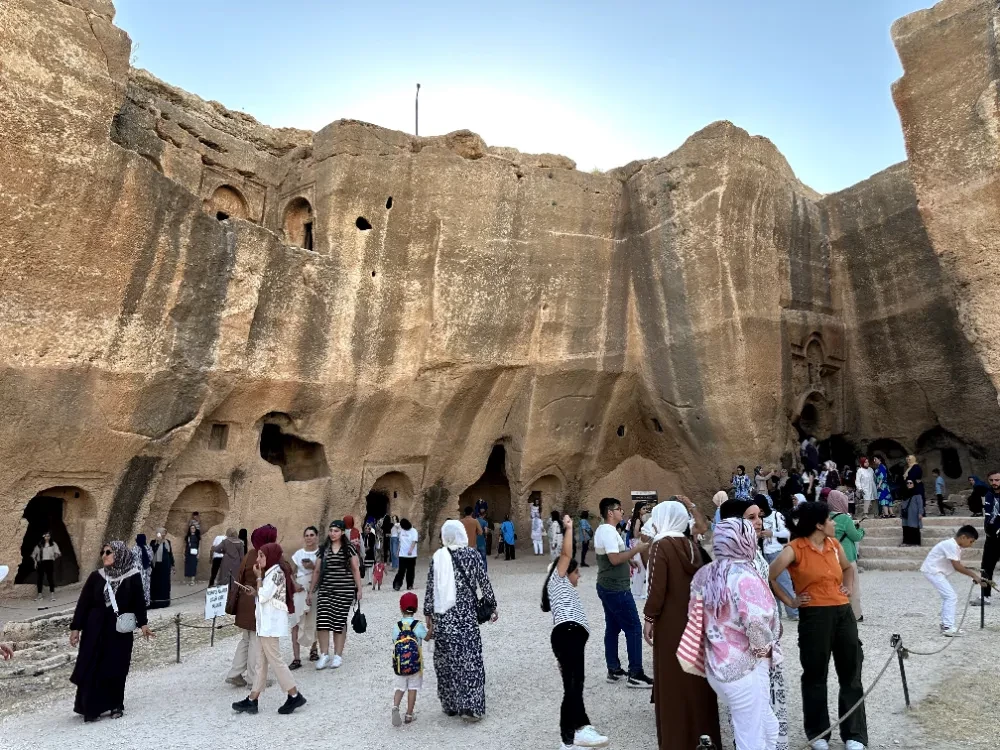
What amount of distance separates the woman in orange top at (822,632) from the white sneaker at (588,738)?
4.00 ft

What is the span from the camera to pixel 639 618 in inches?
218

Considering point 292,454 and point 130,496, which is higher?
point 292,454

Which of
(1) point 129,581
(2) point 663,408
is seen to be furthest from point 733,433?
(1) point 129,581

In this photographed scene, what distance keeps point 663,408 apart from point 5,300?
13.7 meters

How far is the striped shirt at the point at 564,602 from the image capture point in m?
4.40

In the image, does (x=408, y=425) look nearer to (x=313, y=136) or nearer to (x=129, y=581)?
(x=313, y=136)

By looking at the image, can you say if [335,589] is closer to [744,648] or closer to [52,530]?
[744,648]

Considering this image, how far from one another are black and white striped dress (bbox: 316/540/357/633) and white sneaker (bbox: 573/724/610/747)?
281 cm

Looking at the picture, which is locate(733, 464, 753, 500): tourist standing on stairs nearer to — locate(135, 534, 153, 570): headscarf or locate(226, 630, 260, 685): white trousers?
locate(226, 630, 260, 685): white trousers

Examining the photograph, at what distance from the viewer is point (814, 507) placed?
13.5 feet

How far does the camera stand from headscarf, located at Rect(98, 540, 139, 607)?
561cm

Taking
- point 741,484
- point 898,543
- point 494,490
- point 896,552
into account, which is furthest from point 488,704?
point 494,490

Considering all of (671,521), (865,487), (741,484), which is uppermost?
(741,484)

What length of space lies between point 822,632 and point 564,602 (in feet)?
4.91
